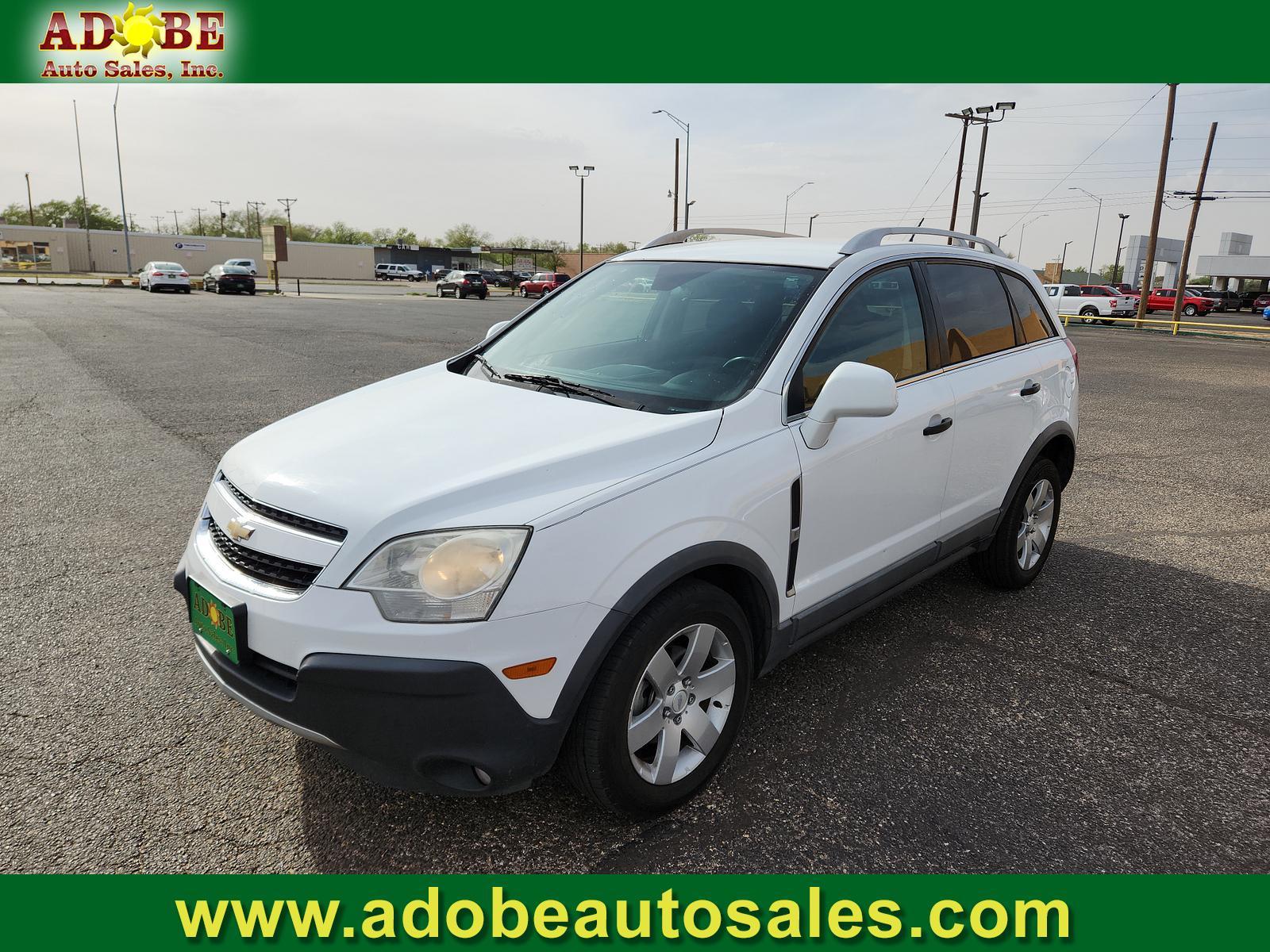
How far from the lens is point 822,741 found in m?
3.13

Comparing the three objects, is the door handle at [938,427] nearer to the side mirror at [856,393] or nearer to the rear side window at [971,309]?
the rear side window at [971,309]

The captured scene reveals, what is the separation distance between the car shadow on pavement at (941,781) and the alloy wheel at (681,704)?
0.20 m

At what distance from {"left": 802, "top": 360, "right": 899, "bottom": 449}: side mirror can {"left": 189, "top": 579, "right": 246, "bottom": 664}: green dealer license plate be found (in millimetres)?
1920

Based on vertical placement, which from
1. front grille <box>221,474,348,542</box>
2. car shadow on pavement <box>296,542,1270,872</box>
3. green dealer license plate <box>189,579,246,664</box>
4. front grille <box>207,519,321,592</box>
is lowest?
car shadow on pavement <box>296,542,1270,872</box>

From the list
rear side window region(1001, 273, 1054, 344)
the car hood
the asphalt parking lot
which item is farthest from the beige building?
the car hood

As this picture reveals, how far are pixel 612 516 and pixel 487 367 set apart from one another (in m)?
1.53

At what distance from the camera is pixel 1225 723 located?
3322 mm

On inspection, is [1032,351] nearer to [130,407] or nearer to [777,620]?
[777,620]

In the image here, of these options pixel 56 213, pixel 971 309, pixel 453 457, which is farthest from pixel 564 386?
pixel 56 213

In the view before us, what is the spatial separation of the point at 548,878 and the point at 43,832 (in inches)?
60.5

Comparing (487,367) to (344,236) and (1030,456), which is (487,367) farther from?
(344,236)

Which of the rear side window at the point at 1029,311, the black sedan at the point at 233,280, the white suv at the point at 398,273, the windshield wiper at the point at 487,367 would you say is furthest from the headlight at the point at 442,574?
the white suv at the point at 398,273

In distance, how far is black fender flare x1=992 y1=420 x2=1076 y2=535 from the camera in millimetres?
4293

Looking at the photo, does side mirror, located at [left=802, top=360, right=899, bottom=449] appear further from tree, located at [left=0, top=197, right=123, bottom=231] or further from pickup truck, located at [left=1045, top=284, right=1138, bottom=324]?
tree, located at [left=0, top=197, right=123, bottom=231]
